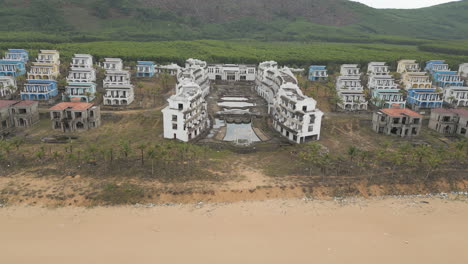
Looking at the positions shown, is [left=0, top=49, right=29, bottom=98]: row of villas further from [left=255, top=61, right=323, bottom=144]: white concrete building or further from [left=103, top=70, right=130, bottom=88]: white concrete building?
[left=255, top=61, right=323, bottom=144]: white concrete building

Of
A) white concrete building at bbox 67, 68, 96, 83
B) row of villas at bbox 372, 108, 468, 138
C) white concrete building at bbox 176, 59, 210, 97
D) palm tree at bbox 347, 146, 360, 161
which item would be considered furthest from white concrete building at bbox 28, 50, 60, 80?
row of villas at bbox 372, 108, 468, 138

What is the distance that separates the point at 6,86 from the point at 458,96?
98.8m

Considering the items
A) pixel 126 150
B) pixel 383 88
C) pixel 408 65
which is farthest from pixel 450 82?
Result: pixel 126 150

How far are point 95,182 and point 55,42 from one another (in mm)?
113334

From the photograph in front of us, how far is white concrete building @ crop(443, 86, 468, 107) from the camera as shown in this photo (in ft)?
244

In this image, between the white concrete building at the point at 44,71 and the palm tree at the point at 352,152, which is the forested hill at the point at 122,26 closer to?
the white concrete building at the point at 44,71

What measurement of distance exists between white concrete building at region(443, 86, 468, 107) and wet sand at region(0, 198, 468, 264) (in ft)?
157

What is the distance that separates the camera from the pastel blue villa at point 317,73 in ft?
318

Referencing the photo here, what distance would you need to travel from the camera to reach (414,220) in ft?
116

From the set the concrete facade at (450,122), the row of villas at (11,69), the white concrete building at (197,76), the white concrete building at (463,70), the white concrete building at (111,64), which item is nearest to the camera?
the concrete facade at (450,122)

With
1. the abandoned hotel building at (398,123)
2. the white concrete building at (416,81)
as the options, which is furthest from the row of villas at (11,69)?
the white concrete building at (416,81)

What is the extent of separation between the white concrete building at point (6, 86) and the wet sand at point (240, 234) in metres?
45.3

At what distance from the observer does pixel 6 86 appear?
68750 mm

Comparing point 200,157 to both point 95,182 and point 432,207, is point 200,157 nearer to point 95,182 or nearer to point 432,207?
point 95,182
